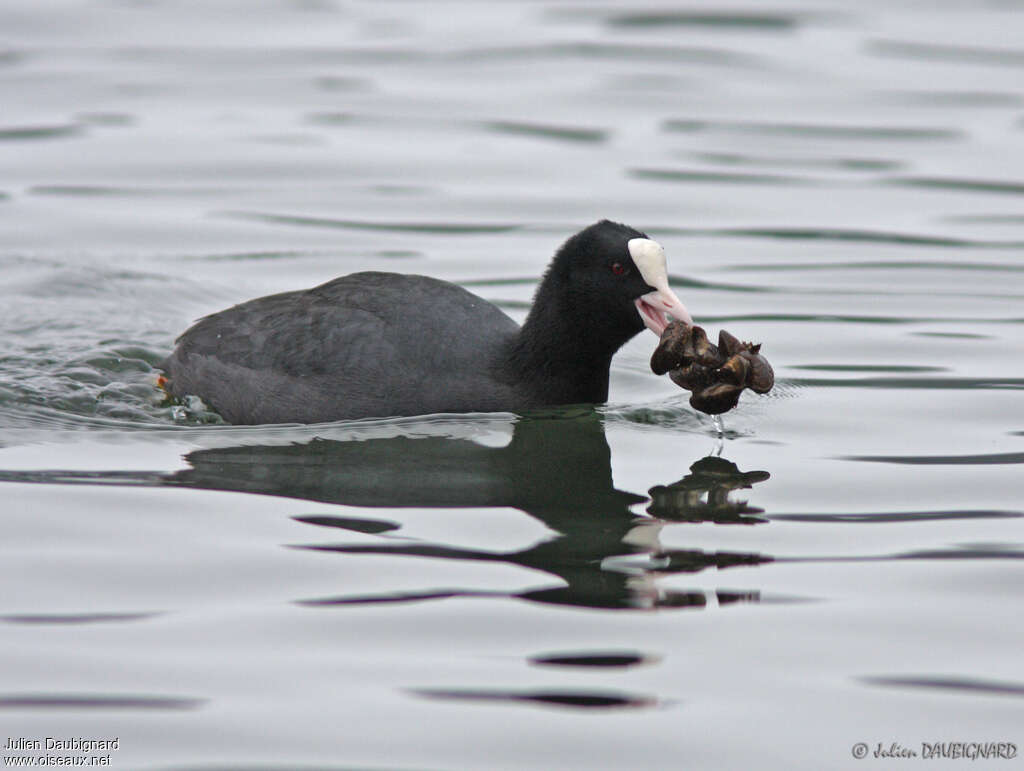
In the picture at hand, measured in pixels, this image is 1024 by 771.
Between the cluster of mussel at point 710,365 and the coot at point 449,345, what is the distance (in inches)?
8.1

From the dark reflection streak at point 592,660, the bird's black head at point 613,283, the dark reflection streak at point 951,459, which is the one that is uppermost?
the bird's black head at point 613,283

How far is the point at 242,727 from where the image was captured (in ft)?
15.1

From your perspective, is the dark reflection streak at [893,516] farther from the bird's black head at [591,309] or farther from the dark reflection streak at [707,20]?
the dark reflection streak at [707,20]

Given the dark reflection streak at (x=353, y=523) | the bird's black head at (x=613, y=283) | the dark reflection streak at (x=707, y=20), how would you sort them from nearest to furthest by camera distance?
the dark reflection streak at (x=353, y=523) < the bird's black head at (x=613, y=283) < the dark reflection streak at (x=707, y=20)

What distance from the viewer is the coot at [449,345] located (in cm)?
759

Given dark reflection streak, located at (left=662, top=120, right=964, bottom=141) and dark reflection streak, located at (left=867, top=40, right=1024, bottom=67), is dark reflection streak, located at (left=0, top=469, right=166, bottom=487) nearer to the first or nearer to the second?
dark reflection streak, located at (left=662, top=120, right=964, bottom=141)

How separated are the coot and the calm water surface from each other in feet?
0.58

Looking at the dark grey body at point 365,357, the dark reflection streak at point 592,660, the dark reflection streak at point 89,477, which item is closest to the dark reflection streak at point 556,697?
the dark reflection streak at point 592,660

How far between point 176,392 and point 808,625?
4086 millimetres

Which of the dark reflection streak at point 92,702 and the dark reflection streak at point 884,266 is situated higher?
the dark reflection streak at point 884,266

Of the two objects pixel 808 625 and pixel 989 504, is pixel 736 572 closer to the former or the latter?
pixel 808 625

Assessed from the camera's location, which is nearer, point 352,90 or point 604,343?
point 604,343

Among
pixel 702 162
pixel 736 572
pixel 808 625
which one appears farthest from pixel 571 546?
pixel 702 162

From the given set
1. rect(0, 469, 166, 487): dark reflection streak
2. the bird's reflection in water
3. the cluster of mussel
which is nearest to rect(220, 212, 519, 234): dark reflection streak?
the bird's reflection in water
